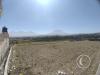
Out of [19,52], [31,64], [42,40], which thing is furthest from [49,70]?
[42,40]

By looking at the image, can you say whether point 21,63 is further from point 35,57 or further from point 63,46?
point 63,46

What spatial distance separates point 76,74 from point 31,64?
3724mm

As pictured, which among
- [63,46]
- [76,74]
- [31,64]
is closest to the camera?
[76,74]

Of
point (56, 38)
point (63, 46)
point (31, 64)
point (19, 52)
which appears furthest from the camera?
point (56, 38)

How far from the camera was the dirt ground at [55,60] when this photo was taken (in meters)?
14.1

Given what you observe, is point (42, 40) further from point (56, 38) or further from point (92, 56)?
point (92, 56)

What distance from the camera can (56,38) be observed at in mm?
25750

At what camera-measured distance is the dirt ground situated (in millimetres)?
14062

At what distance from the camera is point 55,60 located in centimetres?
1644

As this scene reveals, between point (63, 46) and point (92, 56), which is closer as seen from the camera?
point (92, 56)

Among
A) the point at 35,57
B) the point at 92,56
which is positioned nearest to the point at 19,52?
the point at 35,57

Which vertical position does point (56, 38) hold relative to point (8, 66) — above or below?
above

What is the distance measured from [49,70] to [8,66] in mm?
2807

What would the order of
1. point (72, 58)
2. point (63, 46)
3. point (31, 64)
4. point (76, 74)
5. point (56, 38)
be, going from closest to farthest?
point (76, 74)
point (31, 64)
point (72, 58)
point (63, 46)
point (56, 38)
